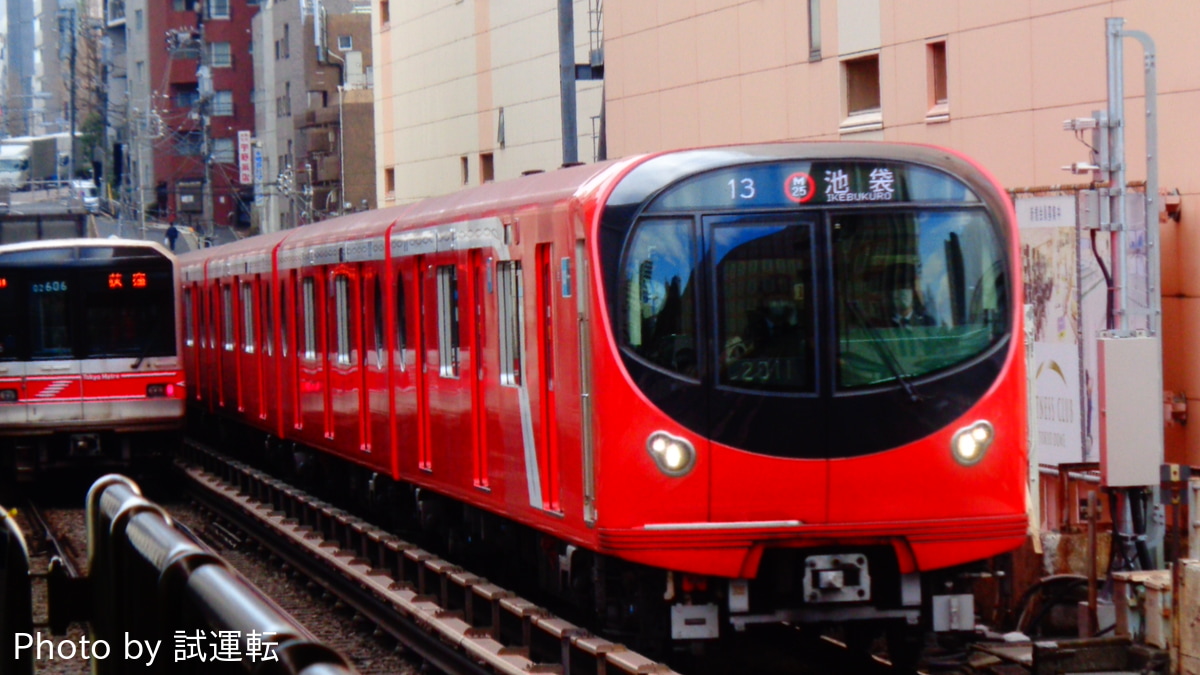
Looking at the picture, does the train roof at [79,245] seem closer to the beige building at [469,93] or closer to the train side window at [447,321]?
the train side window at [447,321]

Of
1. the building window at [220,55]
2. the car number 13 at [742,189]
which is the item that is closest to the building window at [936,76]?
the car number 13 at [742,189]

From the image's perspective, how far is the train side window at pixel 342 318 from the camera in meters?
15.2

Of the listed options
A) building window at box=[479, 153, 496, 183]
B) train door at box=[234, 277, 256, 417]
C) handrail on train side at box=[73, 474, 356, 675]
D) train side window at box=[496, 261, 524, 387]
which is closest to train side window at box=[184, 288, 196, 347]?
train door at box=[234, 277, 256, 417]

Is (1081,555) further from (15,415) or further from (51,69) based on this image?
(51,69)

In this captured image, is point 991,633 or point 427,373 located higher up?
point 427,373

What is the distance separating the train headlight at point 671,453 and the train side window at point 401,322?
505 centimetres

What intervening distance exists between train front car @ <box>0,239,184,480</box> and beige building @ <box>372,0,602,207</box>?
11723mm

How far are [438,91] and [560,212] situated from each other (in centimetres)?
2987

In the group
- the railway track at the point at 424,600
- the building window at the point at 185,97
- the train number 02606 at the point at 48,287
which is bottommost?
the railway track at the point at 424,600

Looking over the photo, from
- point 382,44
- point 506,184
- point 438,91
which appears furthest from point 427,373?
point 382,44

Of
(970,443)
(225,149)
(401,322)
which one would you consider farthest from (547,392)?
(225,149)

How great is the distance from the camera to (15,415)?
19.0m

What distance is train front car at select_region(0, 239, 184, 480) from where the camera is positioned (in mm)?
18984

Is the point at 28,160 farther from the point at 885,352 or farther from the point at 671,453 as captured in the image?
the point at 885,352
